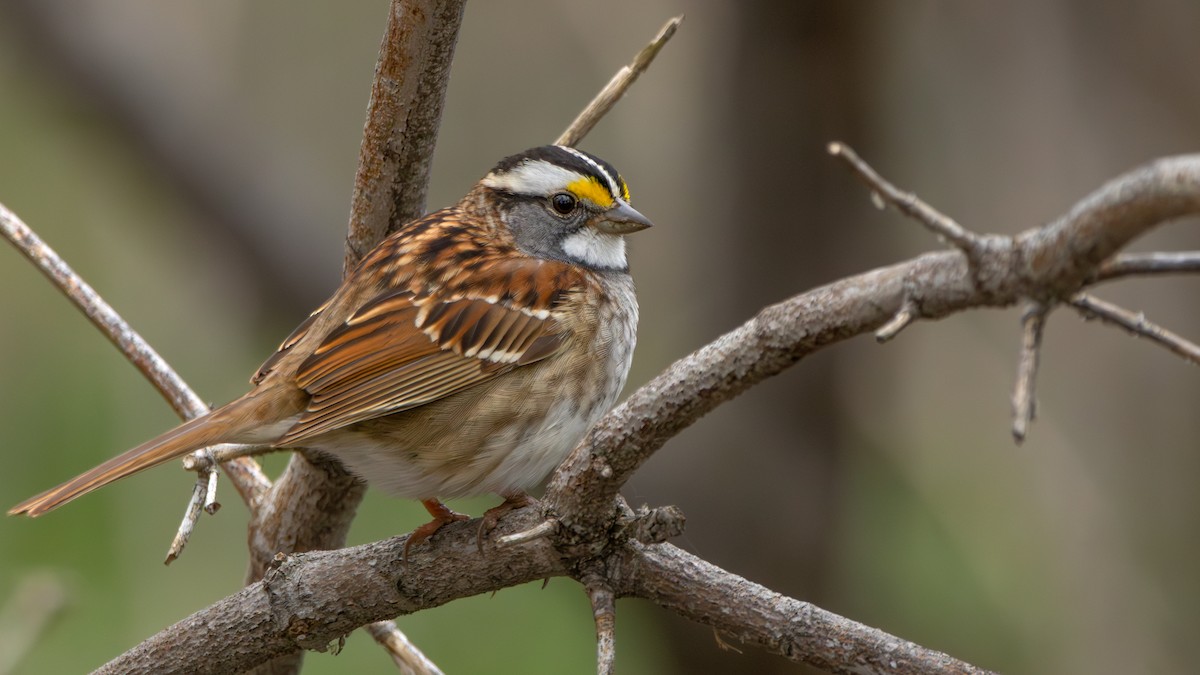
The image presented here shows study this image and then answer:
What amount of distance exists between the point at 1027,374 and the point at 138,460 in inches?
79.1

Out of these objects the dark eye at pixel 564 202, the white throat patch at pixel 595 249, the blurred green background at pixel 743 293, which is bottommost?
the white throat patch at pixel 595 249

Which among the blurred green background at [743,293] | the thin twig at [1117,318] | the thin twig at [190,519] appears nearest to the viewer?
the thin twig at [1117,318]

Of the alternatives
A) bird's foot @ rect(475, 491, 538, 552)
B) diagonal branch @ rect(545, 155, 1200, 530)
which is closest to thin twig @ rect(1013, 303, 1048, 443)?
diagonal branch @ rect(545, 155, 1200, 530)

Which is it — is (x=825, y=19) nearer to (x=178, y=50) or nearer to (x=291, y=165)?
(x=291, y=165)

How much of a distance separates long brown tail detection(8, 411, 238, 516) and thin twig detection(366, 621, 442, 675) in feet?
1.93

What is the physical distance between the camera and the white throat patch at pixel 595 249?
148 inches

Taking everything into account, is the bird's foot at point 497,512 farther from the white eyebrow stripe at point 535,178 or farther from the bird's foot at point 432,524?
the white eyebrow stripe at point 535,178

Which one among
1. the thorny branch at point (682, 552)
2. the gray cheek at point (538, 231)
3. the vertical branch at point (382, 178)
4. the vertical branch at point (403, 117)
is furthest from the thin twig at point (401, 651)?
the gray cheek at point (538, 231)

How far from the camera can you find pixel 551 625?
252 inches

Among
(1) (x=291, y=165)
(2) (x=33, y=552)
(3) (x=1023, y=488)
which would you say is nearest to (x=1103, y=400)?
(3) (x=1023, y=488)

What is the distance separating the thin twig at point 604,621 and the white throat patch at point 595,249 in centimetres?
147

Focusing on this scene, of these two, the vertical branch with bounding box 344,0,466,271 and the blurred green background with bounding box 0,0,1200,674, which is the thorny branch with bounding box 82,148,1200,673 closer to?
the vertical branch with bounding box 344,0,466,271

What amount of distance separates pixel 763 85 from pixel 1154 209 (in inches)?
162

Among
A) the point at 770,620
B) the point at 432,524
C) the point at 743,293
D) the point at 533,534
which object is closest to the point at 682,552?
the point at 770,620
